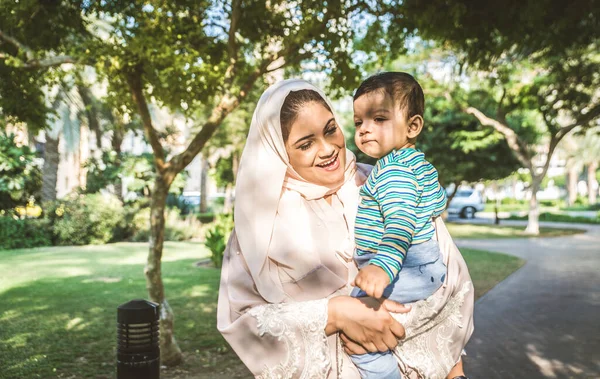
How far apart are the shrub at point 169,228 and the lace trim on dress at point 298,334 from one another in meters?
20.5

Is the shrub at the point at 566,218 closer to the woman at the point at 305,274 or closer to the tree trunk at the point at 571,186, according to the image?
the tree trunk at the point at 571,186

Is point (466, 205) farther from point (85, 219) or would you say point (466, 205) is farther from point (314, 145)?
point (314, 145)

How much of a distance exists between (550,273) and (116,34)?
11430mm

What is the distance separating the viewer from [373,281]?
164 centimetres

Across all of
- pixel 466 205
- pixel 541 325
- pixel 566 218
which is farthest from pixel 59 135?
pixel 566 218

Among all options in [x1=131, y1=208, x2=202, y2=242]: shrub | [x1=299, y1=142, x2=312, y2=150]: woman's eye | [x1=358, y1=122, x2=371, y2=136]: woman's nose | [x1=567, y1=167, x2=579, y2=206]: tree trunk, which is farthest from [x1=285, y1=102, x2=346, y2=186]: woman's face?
[x1=567, y1=167, x2=579, y2=206]: tree trunk

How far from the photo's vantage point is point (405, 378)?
6.42ft

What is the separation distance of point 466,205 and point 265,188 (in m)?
38.4

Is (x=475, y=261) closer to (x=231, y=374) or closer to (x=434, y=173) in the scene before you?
(x=231, y=374)

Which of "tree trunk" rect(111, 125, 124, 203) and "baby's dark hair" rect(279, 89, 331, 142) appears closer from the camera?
"baby's dark hair" rect(279, 89, 331, 142)

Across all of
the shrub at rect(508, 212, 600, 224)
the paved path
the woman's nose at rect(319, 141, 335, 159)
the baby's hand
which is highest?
the woman's nose at rect(319, 141, 335, 159)

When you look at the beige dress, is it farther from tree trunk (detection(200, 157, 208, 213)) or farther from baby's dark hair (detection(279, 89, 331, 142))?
tree trunk (detection(200, 157, 208, 213))

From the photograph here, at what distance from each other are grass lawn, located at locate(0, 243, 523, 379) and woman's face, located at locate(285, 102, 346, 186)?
4861 mm

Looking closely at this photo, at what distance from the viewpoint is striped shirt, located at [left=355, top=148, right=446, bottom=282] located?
174cm
